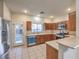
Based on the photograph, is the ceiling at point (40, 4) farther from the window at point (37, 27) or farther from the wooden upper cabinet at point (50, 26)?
the wooden upper cabinet at point (50, 26)

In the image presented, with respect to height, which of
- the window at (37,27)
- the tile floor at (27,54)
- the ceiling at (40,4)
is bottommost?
the tile floor at (27,54)

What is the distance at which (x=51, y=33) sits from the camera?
847 cm

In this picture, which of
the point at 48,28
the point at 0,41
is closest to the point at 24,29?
the point at 48,28

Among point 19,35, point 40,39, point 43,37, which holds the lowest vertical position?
point 40,39

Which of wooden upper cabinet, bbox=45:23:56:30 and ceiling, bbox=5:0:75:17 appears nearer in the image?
ceiling, bbox=5:0:75:17

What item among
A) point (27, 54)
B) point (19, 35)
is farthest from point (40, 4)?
point (19, 35)

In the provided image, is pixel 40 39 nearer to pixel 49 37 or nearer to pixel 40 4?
pixel 49 37

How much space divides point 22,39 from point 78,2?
18.8 feet

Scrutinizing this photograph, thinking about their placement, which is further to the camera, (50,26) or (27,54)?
(50,26)

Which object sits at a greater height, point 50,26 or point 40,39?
point 50,26

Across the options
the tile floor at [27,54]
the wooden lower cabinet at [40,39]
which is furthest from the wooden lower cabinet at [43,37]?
the tile floor at [27,54]

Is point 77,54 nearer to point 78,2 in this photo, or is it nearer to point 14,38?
point 78,2

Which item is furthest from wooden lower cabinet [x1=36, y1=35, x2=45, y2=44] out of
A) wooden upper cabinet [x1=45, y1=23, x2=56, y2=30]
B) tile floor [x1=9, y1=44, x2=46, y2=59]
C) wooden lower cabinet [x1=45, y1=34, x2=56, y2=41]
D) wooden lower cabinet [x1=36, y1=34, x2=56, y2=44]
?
tile floor [x1=9, y1=44, x2=46, y2=59]

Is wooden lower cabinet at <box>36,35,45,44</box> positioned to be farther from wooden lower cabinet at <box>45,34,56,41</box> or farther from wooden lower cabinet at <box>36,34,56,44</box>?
wooden lower cabinet at <box>45,34,56,41</box>
